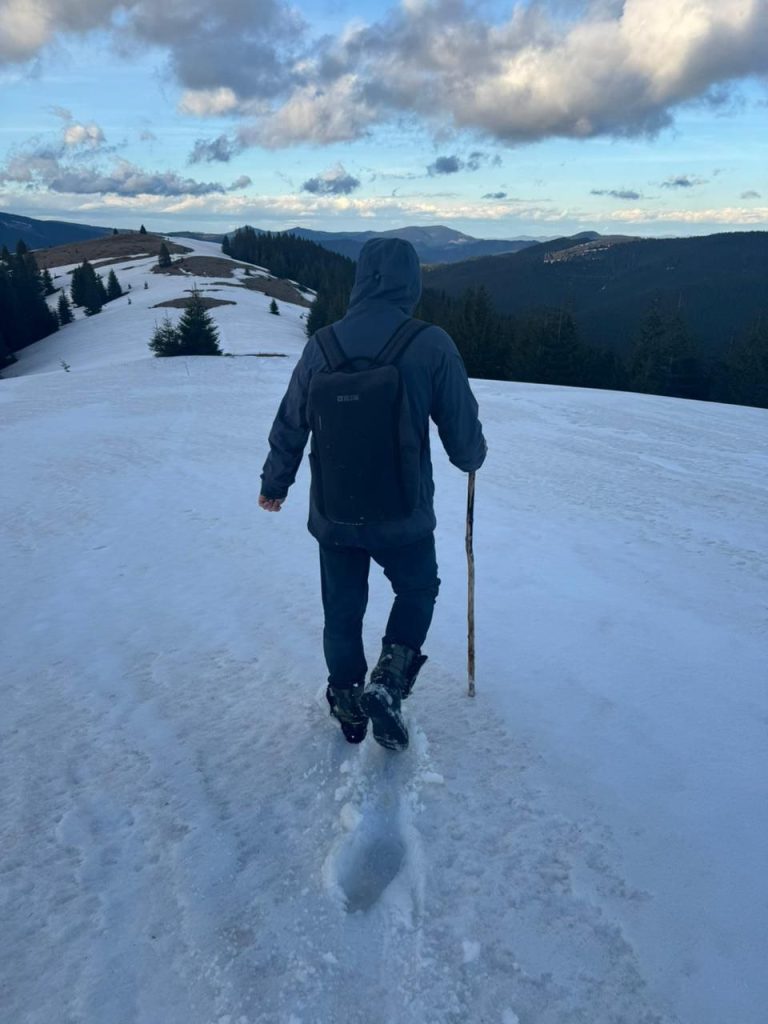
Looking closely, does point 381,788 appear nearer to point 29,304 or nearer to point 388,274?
point 388,274

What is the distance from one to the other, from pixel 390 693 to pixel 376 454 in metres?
1.09

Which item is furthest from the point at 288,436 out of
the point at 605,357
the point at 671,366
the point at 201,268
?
the point at 201,268

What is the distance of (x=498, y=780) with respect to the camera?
2.85m

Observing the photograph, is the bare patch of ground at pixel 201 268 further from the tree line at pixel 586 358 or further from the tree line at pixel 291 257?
the tree line at pixel 586 358

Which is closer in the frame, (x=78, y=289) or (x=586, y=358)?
(x=586, y=358)

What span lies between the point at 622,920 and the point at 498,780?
760 millimetres

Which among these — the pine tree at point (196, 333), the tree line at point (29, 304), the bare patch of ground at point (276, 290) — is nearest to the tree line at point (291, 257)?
the bare patch of ground at point (276, 290)

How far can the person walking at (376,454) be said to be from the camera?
271 centimetres

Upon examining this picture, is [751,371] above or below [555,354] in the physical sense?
below

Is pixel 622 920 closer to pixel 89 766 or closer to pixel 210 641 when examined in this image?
pixel 89 766

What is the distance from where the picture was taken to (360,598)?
3.09 metres

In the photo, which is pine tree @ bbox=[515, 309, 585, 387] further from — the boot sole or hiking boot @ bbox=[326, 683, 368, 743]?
the boot sole

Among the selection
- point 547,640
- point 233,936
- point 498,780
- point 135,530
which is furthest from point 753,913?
point 135,530

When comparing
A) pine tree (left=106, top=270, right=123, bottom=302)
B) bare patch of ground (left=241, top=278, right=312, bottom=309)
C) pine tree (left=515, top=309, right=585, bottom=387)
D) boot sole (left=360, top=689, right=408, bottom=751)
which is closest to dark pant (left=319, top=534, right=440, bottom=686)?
boot sole (left=360, top=689, right=408, bottom=751)
